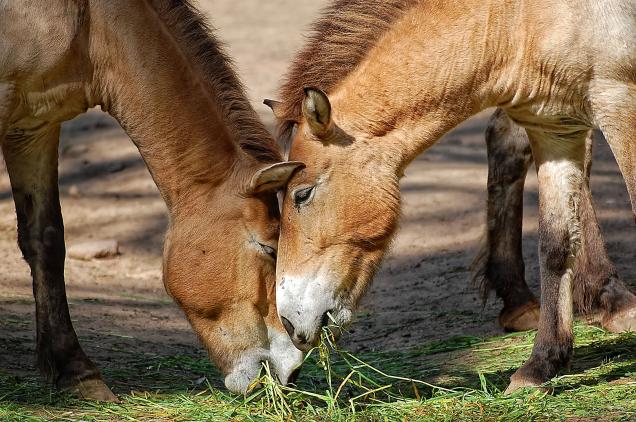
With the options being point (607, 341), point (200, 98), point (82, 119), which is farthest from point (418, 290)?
point (82, 119)

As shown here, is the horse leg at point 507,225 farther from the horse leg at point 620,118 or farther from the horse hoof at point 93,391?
the horse hoof at point 93,391

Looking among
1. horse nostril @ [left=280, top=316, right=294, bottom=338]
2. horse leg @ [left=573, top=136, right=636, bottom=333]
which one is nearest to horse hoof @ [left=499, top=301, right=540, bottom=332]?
horse leg @ [left=573, top=136, right=636, bottom=333]

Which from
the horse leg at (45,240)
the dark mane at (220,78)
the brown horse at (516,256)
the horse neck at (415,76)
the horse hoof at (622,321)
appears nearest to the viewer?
the horse neck at (415,76)

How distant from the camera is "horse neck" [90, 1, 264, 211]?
5105 millimetres

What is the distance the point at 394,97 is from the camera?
491 centimetres

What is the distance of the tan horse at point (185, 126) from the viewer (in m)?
5.00

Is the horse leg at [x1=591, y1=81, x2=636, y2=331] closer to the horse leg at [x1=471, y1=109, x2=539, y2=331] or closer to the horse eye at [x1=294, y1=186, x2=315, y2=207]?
the horse eye at [x1=294, y1=186, x2=315, y2=207]

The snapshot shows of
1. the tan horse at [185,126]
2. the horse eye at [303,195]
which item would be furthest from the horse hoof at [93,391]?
the horse eye at [303,195]

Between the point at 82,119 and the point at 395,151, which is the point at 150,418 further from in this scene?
the point at 82,119

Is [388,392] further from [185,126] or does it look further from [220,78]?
[220,78]

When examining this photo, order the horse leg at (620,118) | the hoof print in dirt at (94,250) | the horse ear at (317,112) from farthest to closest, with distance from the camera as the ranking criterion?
the hoof print in dirt at (94,250) → the horse leg at (620,118) → the horse ear at (317,112)

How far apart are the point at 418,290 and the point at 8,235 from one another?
3778 millimetres

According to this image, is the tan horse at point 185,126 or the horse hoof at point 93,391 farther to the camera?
the horse hoof at point 93,391

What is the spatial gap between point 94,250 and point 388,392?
441cm
